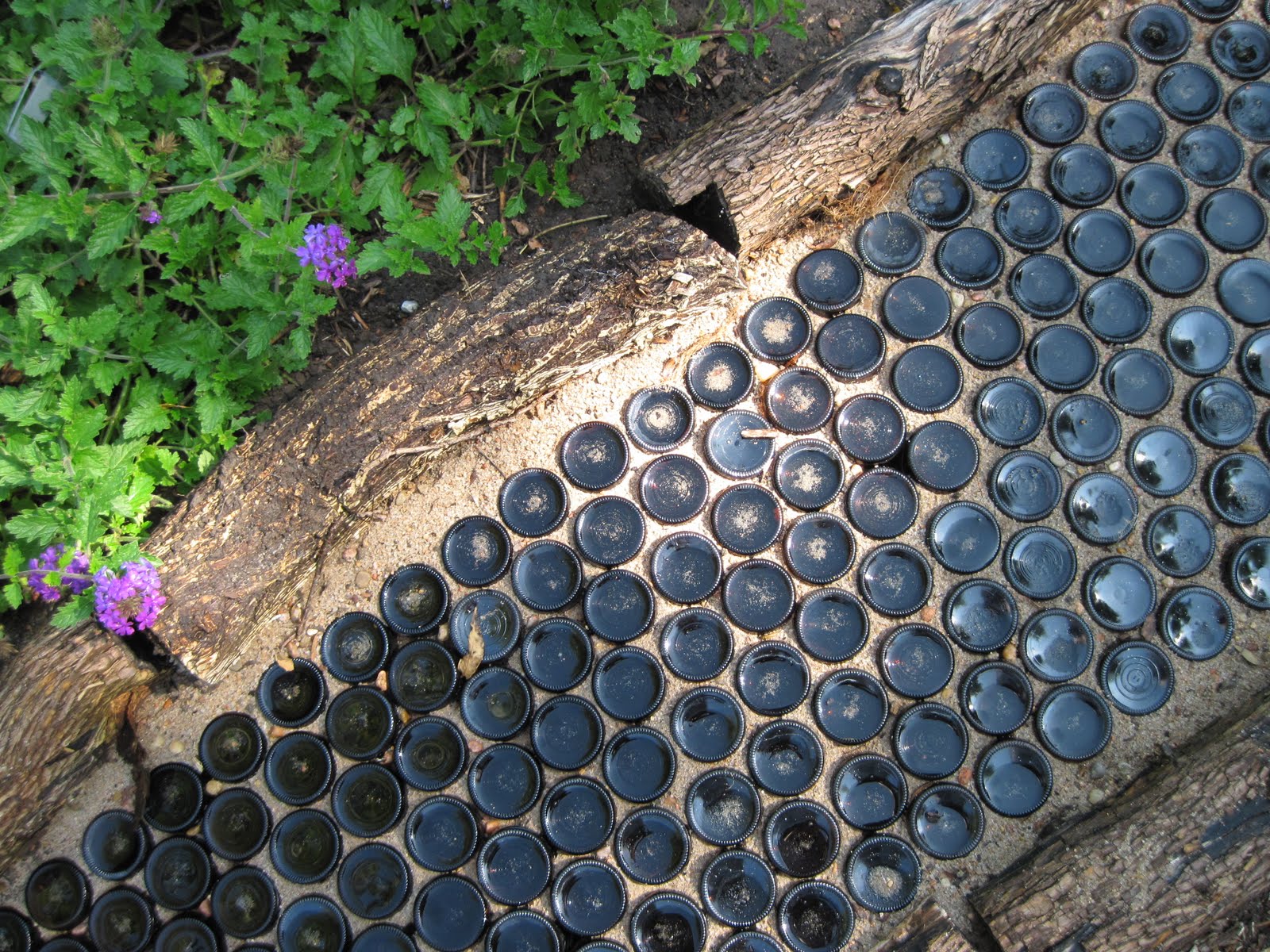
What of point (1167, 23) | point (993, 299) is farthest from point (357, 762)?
point (1167, 23)

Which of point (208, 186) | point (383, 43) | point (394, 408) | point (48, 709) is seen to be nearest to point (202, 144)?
point (208, 186)

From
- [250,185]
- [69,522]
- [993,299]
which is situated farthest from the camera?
[993,299]

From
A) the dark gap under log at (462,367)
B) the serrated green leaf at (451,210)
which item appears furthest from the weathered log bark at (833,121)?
the serrated green leaf at (451,210)

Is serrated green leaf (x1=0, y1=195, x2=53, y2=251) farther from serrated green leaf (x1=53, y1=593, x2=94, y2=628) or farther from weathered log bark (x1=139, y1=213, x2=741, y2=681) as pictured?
serrated green leaf (x1=53, y1=593, x2=94, y2=628)

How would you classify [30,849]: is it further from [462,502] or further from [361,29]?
[361,29]

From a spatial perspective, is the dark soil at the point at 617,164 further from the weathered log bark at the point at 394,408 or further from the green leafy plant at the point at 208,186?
the weathered log bark at the point at 394,408

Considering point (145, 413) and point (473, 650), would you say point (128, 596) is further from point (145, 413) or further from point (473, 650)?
point (473, 650)
